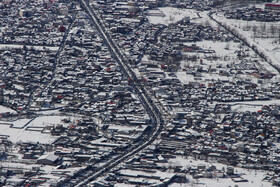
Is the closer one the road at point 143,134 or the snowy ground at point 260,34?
the road at point 143,134

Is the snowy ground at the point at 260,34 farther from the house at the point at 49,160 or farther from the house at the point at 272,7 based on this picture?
the house at the point at 49,160

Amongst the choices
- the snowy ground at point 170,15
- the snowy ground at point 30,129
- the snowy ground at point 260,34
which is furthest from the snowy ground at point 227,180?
the snowy ground at point 170,15

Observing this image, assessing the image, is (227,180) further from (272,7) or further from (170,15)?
(272,7)

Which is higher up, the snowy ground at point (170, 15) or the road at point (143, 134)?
the snowy ground at point (170, 15)

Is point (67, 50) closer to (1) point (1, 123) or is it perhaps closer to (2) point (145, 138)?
(1) point (1, 123)

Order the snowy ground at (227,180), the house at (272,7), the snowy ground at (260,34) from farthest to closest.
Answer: the house at (272,7), the snowy ground at (260,34), the snowy ground at (227,180)

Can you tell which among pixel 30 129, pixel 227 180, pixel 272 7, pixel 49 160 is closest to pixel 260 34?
pixel 272 7

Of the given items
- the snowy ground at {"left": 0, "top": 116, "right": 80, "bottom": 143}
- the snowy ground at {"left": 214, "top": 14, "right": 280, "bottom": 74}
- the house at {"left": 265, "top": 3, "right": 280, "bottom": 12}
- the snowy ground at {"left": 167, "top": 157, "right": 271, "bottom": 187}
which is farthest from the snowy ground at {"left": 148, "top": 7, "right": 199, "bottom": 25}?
the snowy ground at {"left": 167, "top": 157, "right": 271, "bottom": 187}

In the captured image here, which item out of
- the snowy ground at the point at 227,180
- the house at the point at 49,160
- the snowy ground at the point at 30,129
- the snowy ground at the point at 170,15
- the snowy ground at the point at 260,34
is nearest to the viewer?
the snowy ground at the point at 227,180

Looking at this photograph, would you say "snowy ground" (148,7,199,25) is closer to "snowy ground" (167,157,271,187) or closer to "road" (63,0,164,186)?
"road" (63,0,164,186)

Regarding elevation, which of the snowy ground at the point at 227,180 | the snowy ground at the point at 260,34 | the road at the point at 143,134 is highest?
the snowy ground at the point at 260,34
